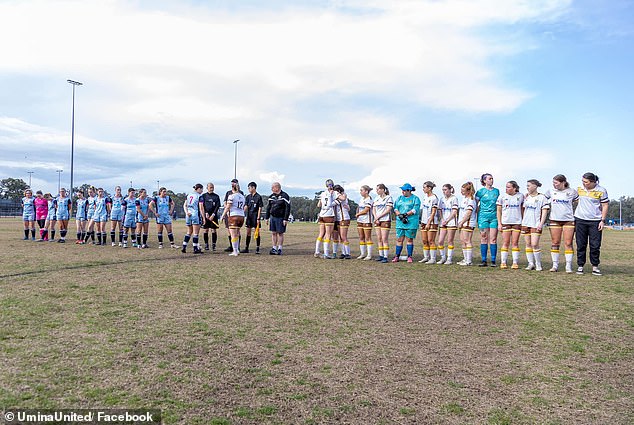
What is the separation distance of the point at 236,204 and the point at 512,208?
27.1 feet

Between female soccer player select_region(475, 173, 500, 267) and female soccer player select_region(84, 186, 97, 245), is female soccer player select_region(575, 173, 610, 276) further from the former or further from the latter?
female soccer player select_region(84, 186, 97, 245)

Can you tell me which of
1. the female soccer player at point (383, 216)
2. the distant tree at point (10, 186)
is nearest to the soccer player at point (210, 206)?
the female soccer player at point (383, 216)

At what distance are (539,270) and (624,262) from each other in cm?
455

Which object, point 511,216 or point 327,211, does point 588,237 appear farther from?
point 327,211

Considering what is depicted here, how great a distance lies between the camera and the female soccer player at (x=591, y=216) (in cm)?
1052

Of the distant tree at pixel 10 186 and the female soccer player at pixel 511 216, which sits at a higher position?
the distant tree at pixel 10 186

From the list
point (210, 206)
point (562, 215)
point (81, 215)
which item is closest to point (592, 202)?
point (562, 215)

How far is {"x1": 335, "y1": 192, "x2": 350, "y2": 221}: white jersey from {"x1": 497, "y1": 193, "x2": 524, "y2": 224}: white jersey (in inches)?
186

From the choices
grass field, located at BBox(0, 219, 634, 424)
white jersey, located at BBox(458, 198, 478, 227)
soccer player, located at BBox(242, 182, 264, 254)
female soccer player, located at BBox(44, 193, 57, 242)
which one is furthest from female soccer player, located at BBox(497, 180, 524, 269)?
female soccer player, located at BBox(44, 193, 57, 242)

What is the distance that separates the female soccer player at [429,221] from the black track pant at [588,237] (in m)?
3.64

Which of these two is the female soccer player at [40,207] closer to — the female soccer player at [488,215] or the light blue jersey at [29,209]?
the light blue jersey at [29,209]

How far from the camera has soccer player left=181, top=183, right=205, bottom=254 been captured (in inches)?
601

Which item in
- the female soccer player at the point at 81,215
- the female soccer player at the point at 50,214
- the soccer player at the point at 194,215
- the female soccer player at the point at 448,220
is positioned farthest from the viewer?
the female soccer player at the point at 50,214

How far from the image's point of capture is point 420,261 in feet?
45.2
